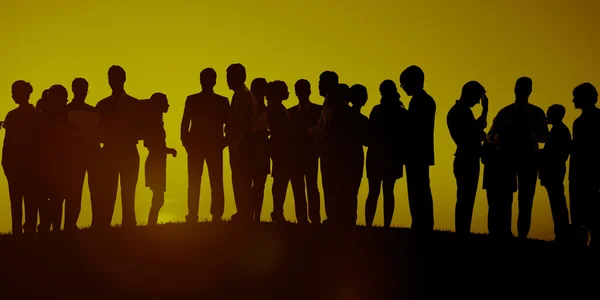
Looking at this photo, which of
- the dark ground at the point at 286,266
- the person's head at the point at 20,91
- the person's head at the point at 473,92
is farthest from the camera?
the person's head at the point at 20,91

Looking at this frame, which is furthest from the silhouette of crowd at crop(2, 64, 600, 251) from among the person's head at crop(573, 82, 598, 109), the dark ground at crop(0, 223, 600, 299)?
the dark ground at crop(0, 223, 600, 299)

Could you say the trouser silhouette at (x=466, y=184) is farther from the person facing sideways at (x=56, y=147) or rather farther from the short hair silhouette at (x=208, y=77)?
the person facing sideways at (x=56, y=147)

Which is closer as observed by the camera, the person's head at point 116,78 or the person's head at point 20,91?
the person's head at point 116,78

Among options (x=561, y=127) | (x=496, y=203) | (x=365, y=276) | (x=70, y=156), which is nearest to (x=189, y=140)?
(x=70, y=156)

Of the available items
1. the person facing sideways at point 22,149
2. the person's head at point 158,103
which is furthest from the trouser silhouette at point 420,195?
the person facing sideways at point 22,149

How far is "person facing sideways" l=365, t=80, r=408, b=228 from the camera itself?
59.1 ft

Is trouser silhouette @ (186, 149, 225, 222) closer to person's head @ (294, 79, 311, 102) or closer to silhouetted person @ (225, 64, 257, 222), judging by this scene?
silhouetted person @ (225, 64, 257, 222)

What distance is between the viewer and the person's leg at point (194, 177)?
738 inches

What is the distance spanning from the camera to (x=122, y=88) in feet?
62.2

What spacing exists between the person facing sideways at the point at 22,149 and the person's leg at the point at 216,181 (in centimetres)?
421

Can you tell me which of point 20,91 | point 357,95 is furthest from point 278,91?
point 20,91

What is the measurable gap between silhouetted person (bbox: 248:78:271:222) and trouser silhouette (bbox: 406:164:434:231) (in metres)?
3.29

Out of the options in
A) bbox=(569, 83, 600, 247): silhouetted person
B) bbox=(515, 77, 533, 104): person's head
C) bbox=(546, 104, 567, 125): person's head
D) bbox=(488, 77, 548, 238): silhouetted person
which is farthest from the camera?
bbox=(546, 104, 567, 125): person's head

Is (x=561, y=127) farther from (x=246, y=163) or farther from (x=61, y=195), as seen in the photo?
(x=61, y=195)
